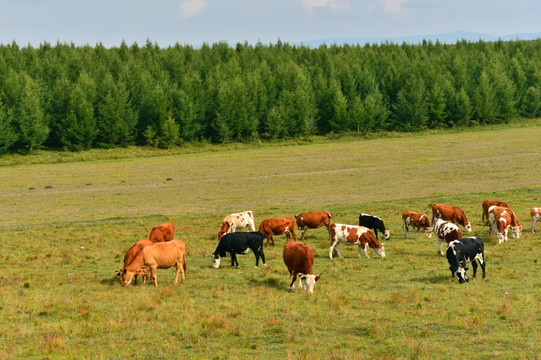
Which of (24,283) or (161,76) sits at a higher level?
(161,76)

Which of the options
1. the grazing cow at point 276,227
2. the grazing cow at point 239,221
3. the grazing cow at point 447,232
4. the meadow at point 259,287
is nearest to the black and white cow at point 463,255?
the meadow at point 259,287

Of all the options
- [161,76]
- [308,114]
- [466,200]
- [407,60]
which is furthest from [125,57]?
[466,200]

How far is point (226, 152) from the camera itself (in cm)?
9062

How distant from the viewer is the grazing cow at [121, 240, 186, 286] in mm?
20594

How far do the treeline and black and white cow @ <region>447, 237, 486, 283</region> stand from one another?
248ft

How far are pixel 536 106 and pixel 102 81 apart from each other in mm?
86697

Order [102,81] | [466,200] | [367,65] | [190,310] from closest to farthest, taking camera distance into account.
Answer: [190,310]
[466,200]
[102,81]
[367,65]

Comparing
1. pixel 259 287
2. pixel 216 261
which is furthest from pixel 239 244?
pixel 259 287

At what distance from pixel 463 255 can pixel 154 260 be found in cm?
1108

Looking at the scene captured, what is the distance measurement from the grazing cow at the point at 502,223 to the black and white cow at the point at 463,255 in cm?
647

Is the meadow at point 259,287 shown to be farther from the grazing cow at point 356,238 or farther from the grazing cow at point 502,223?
the grazing cow at point 502,223

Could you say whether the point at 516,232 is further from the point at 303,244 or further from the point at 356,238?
the point at 303,244

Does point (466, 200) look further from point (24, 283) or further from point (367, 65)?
point (367, 65)

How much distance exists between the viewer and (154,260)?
20984mm
